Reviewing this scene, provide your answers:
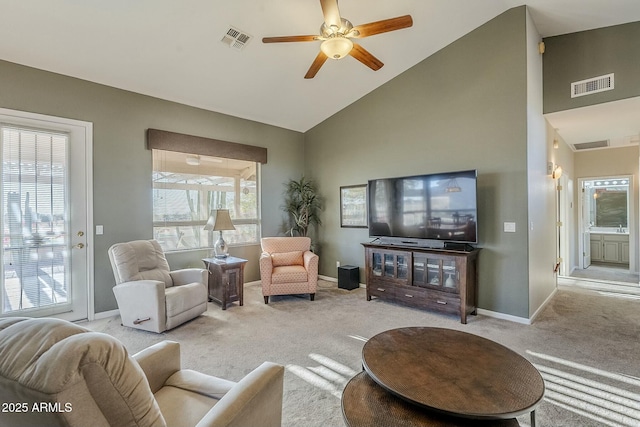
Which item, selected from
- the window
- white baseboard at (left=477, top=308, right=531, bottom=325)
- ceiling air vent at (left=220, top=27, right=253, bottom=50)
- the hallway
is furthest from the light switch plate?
the window

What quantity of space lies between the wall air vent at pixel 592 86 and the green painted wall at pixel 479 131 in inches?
36.8

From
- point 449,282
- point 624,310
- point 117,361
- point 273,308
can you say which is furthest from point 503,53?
point 117,361

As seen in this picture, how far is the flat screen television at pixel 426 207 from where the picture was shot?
3715 millimetres

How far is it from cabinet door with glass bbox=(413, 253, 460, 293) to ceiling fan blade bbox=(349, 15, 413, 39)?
256cm

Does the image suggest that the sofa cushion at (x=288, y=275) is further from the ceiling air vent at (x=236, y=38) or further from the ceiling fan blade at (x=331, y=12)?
the ceiling fan blade at (x=331, y=12)

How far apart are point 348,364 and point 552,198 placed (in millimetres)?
4231

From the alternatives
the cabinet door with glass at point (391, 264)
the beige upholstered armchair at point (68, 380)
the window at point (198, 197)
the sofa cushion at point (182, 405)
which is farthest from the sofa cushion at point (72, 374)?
the window at point (198, 197)

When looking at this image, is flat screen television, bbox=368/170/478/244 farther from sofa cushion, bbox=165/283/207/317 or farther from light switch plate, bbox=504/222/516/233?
sofa cushion, bbox=165/283/207/317

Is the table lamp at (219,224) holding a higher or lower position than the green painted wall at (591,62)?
lower

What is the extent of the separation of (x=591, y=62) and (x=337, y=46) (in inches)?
136

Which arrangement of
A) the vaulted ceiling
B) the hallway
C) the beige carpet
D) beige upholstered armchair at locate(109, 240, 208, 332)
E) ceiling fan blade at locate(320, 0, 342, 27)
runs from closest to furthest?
the beige carpet
ceiling fan blade at locate(320, 0, 342, 27)
the vaulted ceiling
beige upholstered armchair at locate(109, 240, 208, 332)
the hallway

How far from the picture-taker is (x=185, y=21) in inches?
126

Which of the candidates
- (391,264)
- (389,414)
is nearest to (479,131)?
(391,264)

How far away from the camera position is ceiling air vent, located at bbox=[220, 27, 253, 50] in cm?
345
